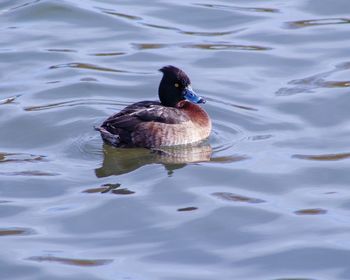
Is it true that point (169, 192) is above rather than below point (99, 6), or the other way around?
below

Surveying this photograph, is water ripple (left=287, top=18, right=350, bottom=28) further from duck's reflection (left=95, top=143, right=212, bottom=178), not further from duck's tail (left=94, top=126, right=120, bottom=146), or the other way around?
duck's tail (left=94, top=126, right=120, bottom=146)

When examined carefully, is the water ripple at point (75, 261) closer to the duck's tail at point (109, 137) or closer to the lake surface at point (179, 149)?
the lake surface at point (179, 149)

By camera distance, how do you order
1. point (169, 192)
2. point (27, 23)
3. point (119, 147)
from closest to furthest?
point (169, 192) < point (119, 147) < point (27, 23)

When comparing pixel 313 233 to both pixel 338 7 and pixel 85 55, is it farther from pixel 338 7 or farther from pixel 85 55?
pixel 338 7

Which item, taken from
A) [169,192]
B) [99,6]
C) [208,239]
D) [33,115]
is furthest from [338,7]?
[208,239]

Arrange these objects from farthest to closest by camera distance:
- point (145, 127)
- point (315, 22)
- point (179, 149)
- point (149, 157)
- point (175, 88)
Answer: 1. point (315, 22)
2. point (175, 88)
3. point (179, 149)
4. point (145, 127)
5. point (149, 157)

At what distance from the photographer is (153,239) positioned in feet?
33.3

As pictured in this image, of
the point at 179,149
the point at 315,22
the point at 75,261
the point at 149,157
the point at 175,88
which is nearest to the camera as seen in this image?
the point at 75,261

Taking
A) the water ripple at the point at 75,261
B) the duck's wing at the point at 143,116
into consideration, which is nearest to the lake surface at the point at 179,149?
the water ripple at the point at 75,261

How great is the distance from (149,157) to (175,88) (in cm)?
100

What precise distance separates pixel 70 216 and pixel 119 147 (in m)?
2.18

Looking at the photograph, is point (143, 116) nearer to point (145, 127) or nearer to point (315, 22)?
point (145, 127)

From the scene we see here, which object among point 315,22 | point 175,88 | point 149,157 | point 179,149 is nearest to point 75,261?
point 149,157

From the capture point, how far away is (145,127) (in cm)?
1274
